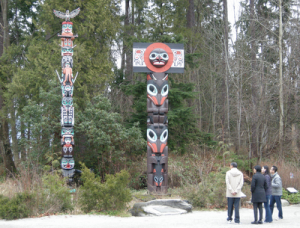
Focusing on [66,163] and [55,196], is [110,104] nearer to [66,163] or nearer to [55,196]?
[66,163]

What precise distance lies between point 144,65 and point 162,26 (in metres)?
6.43

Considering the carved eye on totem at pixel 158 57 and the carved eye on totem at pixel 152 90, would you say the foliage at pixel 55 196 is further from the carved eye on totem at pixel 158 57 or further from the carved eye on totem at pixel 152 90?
the carved eye on totem at pixel 158 57

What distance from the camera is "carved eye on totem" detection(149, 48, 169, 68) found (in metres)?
12.0

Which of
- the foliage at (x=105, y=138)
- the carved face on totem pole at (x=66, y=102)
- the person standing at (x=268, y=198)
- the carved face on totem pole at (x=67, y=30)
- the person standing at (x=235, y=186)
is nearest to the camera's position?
the person standing at (x=235, y=186)

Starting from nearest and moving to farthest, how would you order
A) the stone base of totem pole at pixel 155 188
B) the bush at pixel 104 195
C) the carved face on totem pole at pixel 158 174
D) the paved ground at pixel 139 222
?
the paved ground at pixel 139 222 → the bush at pixel 104 195 → the stone base of totem pole at pixel 155 188 → the carved face on totem pole at pixel 158 174

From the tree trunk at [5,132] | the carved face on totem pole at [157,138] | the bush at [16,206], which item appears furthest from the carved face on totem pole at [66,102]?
the tree trunk at [5,132]

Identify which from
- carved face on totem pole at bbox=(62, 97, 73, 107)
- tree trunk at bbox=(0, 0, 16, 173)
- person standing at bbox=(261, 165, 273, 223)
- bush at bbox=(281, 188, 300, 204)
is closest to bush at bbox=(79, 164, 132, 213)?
person standing at bbox=(261, 165, 273, 223)

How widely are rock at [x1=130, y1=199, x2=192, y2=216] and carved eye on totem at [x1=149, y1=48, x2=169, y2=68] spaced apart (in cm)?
499

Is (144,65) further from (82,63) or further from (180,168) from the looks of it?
(82,63)

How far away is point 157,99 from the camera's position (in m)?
11.9

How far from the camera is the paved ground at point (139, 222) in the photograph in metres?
7.12

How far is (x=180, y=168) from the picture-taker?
14227 mm

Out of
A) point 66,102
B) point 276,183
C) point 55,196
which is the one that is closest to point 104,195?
point 55,196

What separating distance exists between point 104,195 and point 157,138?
3.64 m
